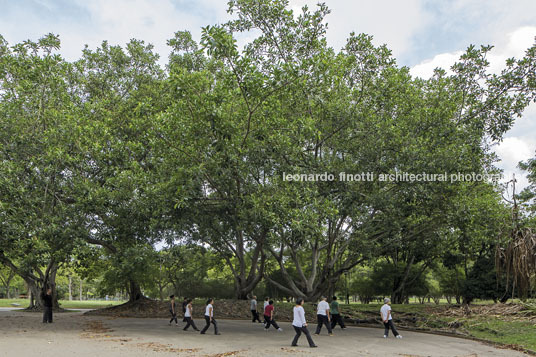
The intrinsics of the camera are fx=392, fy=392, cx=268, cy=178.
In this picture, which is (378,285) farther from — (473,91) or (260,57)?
(260,57)

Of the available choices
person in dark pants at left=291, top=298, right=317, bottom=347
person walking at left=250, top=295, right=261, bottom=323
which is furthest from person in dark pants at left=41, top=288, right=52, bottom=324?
person in dark pants at left=291, top=298, right=317, bottom=347

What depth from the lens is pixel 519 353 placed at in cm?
1162

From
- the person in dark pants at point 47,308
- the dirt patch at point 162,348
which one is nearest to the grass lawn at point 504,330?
the dirt patch at point 162,348

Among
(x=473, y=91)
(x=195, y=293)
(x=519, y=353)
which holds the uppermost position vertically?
(x=473, y=91)

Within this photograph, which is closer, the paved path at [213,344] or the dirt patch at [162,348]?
the paved path at [213,344]

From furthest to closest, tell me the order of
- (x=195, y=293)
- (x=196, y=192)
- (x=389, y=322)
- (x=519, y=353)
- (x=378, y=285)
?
(x=195, y=293), (x=378, y=285), (x=196, y=192), (x=389, y=322), (x=519, y=353)

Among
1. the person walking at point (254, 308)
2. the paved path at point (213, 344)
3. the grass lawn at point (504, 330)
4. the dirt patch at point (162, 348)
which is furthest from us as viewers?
the person walking at point (254, 308)

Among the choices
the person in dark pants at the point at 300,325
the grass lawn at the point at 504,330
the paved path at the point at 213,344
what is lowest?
the grass lawn at the point at 504,330

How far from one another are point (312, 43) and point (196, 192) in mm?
7672

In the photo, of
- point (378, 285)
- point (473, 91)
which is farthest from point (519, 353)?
point (378, 285)

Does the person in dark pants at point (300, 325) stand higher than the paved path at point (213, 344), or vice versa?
the person in dark pants at point (300, 325)

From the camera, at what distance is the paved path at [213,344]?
10.7 meters

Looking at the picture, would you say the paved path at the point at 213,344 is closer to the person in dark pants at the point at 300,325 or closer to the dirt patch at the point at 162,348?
the dirt patch at the point at 162,348

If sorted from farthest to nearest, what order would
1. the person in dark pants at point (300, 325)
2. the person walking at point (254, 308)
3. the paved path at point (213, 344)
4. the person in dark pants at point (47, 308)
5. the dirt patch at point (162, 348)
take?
the person walking at point (254, 308), the person in dark pants at point (47, 308), the person in dark pants at point (300, 325), the dirt patch at point (162, 348), the paved path at point (213, 344)
